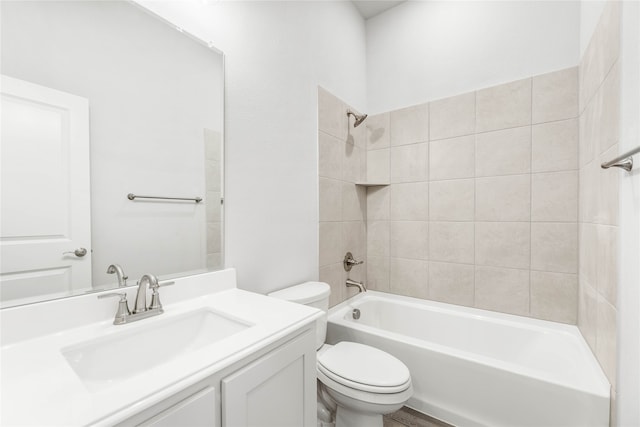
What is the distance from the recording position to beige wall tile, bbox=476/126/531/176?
1812mm

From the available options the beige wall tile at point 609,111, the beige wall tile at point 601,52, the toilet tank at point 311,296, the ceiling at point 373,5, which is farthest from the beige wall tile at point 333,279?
the ceiling at point 373,5

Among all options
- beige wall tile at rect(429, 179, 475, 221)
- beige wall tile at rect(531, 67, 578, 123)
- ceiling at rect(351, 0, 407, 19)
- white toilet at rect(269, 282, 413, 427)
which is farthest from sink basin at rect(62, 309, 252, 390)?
ceiling at rect(351, 0, 407, 19)

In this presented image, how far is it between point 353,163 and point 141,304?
1729 mm

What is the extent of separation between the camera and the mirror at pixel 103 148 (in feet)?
2.53

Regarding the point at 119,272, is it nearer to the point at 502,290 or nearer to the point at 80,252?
the point at 80,252

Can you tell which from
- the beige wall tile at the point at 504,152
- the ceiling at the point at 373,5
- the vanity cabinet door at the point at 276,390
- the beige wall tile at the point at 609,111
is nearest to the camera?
the vanity cabinet door at the point at 276,390

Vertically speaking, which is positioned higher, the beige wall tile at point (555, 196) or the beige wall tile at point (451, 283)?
the beige wall tile at point (555, 196)

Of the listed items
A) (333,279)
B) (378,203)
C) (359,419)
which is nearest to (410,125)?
(378,203)

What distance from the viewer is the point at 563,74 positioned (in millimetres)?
1706

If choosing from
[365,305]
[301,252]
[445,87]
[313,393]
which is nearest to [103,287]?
[313,393]

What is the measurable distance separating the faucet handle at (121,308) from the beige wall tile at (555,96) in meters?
2.32

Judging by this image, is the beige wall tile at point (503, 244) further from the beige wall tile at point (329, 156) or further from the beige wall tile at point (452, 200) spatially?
the beige wall tile at point (329, 156)

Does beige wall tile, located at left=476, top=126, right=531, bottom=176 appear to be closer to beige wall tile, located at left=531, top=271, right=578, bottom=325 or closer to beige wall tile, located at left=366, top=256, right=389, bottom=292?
beige wall tile, located at left=531, top=271, right=578, bottom=325

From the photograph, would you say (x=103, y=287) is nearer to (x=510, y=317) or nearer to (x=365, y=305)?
(x=365, y=305)
